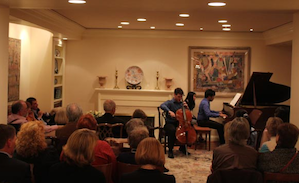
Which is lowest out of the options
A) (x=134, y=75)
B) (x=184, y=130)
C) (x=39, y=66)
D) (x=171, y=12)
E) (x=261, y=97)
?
(x=184, y=130)

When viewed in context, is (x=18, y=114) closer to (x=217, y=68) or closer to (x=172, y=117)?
(x=172, y=117)

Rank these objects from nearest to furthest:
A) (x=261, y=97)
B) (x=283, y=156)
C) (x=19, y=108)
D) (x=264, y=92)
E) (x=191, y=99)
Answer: (x=283, y=156), (x=19, y=108), (x=264, y=92), (x=261, y=97), (x=191, y=99)

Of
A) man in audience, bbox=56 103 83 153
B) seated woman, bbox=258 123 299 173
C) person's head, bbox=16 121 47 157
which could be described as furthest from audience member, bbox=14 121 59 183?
seated woman, bbox=258 123 299 173

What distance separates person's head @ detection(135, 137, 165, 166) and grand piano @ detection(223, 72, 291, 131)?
5.13 m

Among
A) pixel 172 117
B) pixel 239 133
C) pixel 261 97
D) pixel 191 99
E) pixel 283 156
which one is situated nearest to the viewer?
pixel 283 156

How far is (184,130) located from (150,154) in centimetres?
410

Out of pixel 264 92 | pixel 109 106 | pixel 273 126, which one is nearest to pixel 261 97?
pixel 264 92

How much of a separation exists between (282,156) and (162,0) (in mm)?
2242

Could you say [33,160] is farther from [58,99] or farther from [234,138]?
[58,99]

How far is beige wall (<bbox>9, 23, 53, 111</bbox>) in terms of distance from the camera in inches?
338

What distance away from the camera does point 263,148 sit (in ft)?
13.9

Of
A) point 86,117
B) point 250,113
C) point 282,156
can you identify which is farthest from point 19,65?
point 282,156

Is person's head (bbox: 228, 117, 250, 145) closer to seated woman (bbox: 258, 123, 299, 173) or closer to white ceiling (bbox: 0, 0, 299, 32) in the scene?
seated woman (bbox: 258, 123, 299, 173)

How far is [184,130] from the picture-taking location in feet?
23.1
